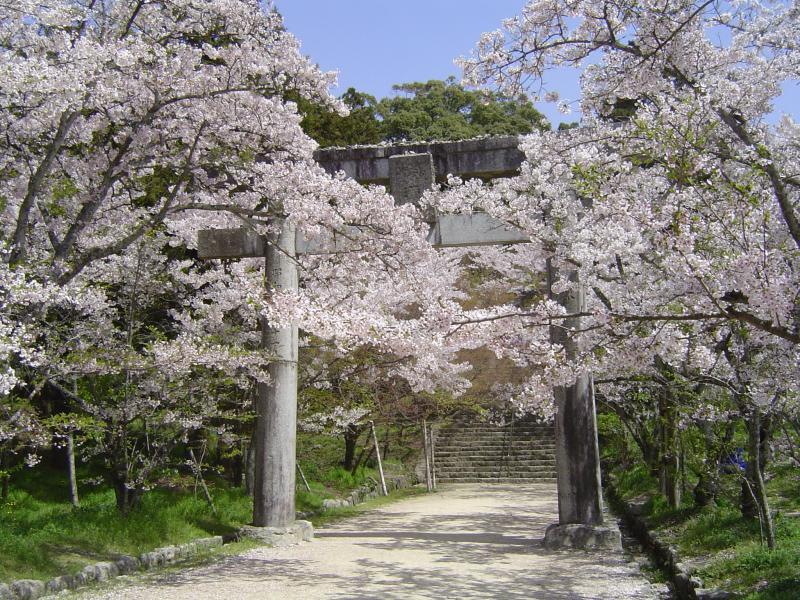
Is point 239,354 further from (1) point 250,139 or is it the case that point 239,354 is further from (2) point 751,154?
(2) point 751,154

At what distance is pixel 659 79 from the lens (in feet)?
18.5

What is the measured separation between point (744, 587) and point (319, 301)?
4.96 m

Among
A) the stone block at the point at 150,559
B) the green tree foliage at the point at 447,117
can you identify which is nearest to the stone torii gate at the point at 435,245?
the stone block at the point at 150,559

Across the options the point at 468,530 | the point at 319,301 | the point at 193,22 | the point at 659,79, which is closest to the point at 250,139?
the point at 193,22

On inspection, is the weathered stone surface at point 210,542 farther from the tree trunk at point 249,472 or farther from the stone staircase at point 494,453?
the stone staircase at point 494,453

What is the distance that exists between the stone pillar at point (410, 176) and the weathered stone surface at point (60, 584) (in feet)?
18.1

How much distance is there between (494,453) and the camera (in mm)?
21984

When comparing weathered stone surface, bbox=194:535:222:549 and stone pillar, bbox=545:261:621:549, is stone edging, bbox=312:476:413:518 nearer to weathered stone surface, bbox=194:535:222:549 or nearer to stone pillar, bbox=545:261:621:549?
weathered stone surface, bbox=194:535:222:549

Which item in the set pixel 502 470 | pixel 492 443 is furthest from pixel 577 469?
pixel 492 443

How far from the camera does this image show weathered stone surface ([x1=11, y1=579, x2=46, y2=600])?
5.78 metres

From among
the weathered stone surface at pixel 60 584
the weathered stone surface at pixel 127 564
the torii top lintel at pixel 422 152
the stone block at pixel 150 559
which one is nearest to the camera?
the weathered stone surface at pixel 60 584

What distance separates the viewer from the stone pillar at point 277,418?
891 centimetres

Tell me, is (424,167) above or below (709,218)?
above

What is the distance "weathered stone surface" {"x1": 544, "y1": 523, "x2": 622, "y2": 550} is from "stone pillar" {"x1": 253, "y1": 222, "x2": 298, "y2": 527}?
127 inches
